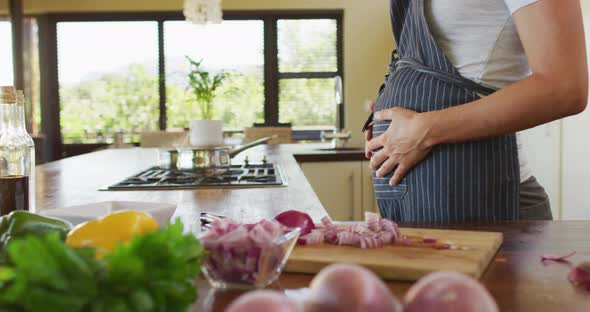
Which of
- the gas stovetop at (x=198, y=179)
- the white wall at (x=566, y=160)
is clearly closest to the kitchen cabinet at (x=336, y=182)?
the gas stovetop at (x=198, y=179)

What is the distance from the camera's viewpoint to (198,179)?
2072 mm

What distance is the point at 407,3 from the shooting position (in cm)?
125

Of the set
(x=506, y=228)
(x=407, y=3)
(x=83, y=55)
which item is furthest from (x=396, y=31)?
(x=83, y=55)

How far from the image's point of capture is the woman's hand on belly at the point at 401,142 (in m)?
1.09

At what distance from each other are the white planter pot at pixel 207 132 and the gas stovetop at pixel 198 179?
1.70 ft

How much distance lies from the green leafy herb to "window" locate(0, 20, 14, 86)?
25.9 ft

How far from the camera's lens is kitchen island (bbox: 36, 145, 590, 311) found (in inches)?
24.8

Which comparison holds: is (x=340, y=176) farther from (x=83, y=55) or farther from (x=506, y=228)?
(x=83, y=55)

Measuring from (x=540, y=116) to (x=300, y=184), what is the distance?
0.98 meters

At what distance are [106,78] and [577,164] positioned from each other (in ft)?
19.3

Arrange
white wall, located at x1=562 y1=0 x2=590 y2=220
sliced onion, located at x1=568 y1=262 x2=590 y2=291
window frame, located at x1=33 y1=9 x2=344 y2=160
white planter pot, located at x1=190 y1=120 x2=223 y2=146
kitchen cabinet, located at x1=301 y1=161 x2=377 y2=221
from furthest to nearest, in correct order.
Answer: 1. window frame, located at x1=33 y1=9 x2=344 y2=160
2. white wall, located at x1=562 y1=0 x2=590 y2=220
3. kitchen cabinet, located at x1=301 y1=161 x2=377 y2=221
4. white planter pot, located at x1=190 y1=120 x2=223 y2=146
5. sliced onion, located at x1=568 y1=262 x2=590 y2=291

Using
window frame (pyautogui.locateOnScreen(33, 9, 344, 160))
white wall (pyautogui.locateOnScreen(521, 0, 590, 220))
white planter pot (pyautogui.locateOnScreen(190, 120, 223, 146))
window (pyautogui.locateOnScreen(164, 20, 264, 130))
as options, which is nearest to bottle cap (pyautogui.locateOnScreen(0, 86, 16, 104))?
white planter pot (pyautogui.locateOnScreen(190, 120, 223, 146))

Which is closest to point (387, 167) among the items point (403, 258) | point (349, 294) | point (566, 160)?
Result: point (403, 258)

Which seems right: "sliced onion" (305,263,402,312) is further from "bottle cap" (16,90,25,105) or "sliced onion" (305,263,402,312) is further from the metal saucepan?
the metal saucepan
